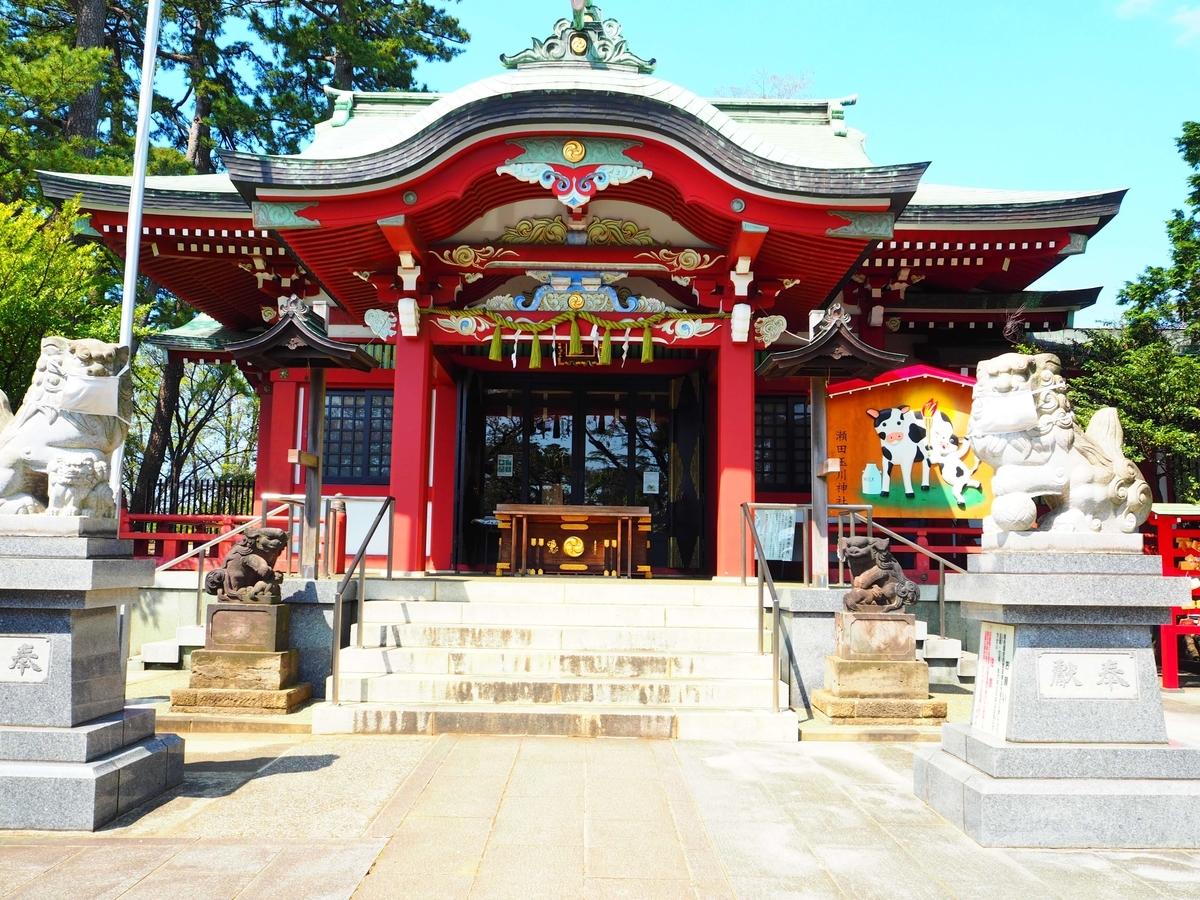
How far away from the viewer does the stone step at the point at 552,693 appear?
6.45 meters

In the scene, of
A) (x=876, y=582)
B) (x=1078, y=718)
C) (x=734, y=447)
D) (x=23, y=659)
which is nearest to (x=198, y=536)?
(x=23, y=659)

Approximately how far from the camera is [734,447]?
29.0 ft

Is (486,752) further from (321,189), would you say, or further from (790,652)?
(321,189)

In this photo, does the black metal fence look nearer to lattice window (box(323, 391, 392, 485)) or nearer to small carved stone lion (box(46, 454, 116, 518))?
lattice window (box(323, 391, 392, 485))

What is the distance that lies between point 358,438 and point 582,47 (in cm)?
577

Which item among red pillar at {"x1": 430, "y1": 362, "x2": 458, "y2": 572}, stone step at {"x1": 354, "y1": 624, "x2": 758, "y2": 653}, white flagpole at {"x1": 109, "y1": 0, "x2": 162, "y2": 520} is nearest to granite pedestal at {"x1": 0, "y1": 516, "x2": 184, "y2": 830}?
stone step at {"x1": 354, "y1": 624, "x2": 758, "y2": 653}

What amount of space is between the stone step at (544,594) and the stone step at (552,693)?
1.34 meters

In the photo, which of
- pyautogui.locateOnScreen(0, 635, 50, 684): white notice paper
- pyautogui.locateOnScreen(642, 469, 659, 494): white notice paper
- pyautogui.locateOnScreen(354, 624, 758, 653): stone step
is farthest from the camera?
pyautogui.locateOnScreen(642, 469, 659, 494): white notice paper

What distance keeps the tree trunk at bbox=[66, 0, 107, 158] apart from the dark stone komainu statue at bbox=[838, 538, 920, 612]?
17.0 meters

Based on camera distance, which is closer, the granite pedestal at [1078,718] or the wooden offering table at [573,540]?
the granite pedestal at [1078,718]

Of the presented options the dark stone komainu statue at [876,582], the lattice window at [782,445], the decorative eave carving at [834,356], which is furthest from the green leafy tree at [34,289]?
the dark stone komainu statue at [876,582]

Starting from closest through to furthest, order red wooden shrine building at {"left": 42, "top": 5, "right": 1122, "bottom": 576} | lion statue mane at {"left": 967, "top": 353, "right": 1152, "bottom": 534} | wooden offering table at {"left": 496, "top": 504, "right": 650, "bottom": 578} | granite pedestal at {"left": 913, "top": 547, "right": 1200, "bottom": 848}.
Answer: granite pedestal at {"left": 913, "top": 547, "right": 1200, "bottom": 848}
lion statue mane at {"left": 967, "top": 353, "right": 1152, "bottom": 534}
red wooden shrine building at {"left": 42, "top": 5, "right": 1122, "bottom": 576}
wooden offering table at {"left": 496, "top": 504, "right": 650, "bottom": 578}

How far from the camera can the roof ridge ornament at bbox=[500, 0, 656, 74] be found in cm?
896

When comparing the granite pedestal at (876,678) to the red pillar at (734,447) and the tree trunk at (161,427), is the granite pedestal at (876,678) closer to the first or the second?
the red pillar at (734,447)
